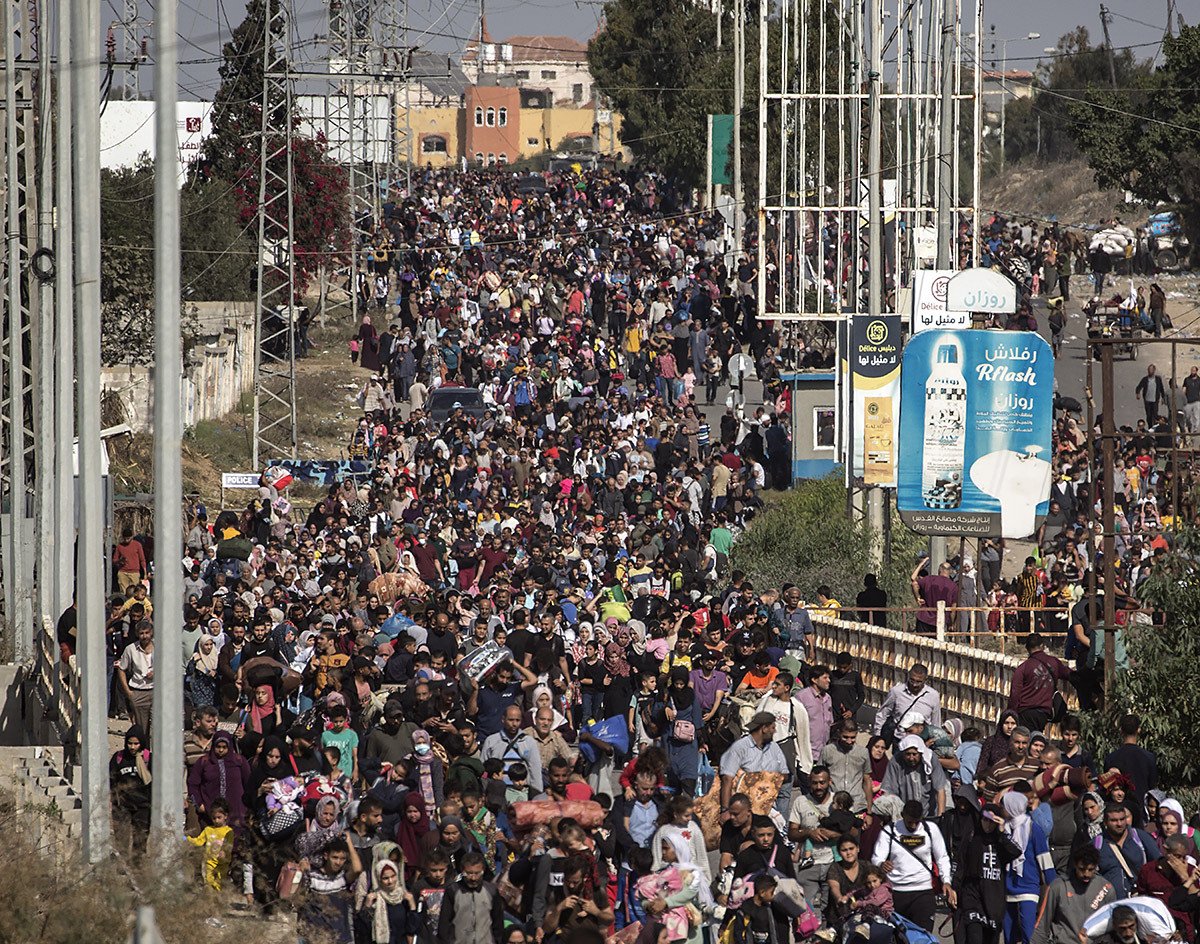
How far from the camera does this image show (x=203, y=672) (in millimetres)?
17688

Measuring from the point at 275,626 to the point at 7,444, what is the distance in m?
7.88

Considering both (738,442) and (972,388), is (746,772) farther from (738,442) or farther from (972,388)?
(738,442)

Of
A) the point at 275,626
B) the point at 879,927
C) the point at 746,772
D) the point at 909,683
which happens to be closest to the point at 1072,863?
the point at 879,927

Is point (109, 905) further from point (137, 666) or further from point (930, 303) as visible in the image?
point (930, 303)

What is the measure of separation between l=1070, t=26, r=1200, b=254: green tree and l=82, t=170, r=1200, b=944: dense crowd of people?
116ft

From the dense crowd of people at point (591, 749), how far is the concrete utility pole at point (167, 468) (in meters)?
0.23

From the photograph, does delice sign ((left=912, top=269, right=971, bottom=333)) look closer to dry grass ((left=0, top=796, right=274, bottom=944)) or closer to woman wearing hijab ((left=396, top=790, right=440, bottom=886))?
woman wearing hijab ((left=396, top=790, right=440, bottom=886))

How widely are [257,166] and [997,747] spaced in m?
39.6

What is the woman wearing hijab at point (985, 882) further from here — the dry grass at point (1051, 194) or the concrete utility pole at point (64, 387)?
the dry grass at point (1051, 194)

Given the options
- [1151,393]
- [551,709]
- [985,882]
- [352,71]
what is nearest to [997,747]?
[985,882]

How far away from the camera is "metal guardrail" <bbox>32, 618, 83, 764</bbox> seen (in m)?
15.9

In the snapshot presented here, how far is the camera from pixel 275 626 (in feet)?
63.6

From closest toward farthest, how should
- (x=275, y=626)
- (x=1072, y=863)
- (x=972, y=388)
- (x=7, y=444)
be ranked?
(x=1072, y=863)
(x=275, y=626)
(x=972, y=388)
(x=7, y=444)

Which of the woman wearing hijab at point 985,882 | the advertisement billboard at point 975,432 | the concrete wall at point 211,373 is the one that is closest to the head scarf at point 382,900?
the woman wearing hijab at point 985,882
